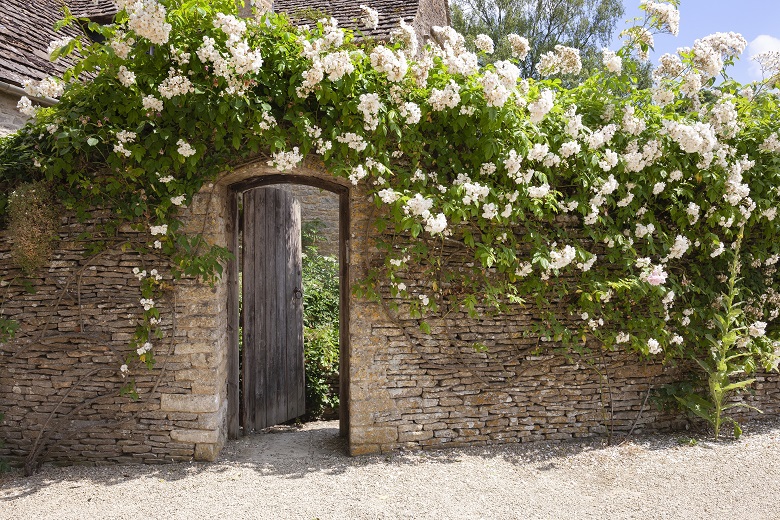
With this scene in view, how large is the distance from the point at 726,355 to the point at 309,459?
12.1 ft

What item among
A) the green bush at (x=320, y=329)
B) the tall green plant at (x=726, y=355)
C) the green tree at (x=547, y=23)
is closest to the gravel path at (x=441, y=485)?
the tall green plant at (x=726, y=355)

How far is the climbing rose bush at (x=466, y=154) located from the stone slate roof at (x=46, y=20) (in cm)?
75

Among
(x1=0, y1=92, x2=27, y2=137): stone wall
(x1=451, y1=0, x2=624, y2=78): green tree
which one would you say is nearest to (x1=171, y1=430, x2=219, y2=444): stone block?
(x1=0, y1=92, x2=27, y2=137): stone wall

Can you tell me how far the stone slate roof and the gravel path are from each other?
3.32 m

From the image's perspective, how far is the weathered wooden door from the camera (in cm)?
561

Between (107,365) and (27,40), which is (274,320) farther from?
(27,40)

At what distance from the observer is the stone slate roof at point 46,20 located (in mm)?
6043

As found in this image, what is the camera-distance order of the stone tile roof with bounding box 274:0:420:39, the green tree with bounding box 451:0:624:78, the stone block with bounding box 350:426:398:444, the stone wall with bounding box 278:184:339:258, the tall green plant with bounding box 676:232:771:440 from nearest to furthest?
the stone block with bounding box 350:426:398:444 < the tall green plant with bounding box 676:232:771:440 < the stone tile roof with bounding box 274:0:420:39 < the stone wall with bounding box 278:184:339:258 < the green tree with bounding box 451:0:624:78

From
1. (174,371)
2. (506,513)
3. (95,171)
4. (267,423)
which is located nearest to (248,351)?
(267,423)

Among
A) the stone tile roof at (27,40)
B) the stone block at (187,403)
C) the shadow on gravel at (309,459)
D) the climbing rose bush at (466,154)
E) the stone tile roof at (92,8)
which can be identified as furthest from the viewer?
the stone tile roof at (92,8)

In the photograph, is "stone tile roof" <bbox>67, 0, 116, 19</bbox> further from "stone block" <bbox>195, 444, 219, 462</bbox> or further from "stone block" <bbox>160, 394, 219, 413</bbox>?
"stone block" <bbox>195, 444, 219, 462</bbox>

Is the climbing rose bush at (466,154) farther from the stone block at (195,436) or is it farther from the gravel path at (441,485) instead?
the gravel path at (441,485)

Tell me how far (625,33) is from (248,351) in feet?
14.4

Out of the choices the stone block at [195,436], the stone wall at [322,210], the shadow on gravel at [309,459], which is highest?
the stone wall at [322,210]
